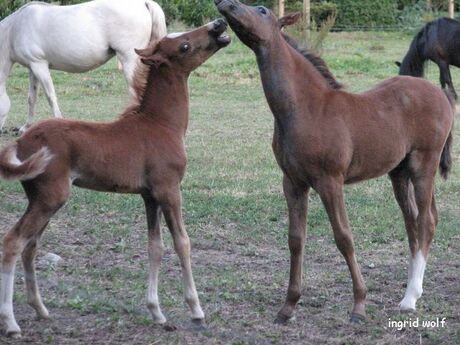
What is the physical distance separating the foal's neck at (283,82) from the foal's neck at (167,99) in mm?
459

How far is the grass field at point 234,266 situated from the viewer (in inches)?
188

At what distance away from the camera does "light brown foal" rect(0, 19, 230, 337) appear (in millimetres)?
4383

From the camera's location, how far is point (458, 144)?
1145cm

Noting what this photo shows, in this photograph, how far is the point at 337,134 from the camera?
16.3 feet

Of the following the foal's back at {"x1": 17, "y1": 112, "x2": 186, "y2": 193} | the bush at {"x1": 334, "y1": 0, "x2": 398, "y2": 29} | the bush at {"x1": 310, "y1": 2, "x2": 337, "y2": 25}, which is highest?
the foal's back at {"x1": 17, "y1": 112, "x2": 186, "y2": 193}

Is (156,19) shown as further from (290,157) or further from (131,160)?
(131,160)

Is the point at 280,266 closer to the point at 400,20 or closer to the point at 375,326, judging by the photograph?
the point at 375,326

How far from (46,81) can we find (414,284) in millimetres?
7619

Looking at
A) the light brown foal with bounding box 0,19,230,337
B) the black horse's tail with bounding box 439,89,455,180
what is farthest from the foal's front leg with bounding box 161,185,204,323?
the black horse's tail with bounding box 439,89,455,180

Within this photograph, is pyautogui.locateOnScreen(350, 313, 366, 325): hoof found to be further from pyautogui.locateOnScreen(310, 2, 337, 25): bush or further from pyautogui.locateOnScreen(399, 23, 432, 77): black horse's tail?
pyautogui.locateOnScreen(310, 2, 337, 25): bush

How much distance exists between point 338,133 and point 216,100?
10571mm

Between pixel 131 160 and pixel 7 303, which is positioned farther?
pixel 131 160

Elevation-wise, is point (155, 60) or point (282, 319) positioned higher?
point (155, 60)

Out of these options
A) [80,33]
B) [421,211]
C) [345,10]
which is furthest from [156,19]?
[345,10]
